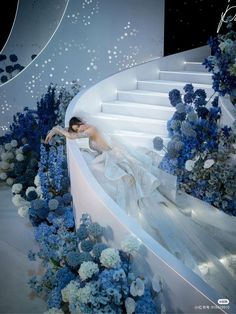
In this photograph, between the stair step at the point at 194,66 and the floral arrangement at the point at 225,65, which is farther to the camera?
the stair step at the point at 194,66

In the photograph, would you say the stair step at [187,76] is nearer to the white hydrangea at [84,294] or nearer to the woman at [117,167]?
the woman at [117,167]

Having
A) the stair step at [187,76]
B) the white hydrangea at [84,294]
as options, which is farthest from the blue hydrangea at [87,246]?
the stair step at [187,76]

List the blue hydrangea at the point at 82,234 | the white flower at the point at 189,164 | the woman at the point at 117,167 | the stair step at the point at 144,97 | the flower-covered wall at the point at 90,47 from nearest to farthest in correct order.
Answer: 1. the blue hydrangea at the point at 82,234
2. the woman at the point at 117,167
3. the white flower at the point at 189,164
4. the stair step at the point at 144,97
5. the flower-covered wall at the point at 90,47

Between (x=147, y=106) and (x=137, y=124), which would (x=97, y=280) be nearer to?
(x=137, y=124)

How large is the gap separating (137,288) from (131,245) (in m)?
0.26

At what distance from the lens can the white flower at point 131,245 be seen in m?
2.46

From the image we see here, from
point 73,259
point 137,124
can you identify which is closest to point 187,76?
point 137,124

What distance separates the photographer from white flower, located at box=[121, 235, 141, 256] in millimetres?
2455

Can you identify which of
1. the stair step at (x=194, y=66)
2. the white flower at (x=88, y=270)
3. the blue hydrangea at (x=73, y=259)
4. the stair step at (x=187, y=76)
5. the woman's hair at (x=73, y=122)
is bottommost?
the blue hydrangea at (x=73, y=259)

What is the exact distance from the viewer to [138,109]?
5.30 metres

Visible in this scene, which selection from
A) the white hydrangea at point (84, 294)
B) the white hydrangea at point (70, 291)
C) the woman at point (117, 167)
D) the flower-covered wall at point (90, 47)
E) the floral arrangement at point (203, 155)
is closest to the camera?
the white hydrangea at point (84, 294)

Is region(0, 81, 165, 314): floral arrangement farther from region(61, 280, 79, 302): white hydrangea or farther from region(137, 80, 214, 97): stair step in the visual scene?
region(137, 80, 214, 97): stair step

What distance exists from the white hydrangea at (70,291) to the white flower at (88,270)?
92mm

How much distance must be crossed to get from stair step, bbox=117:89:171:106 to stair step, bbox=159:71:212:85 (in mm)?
469
